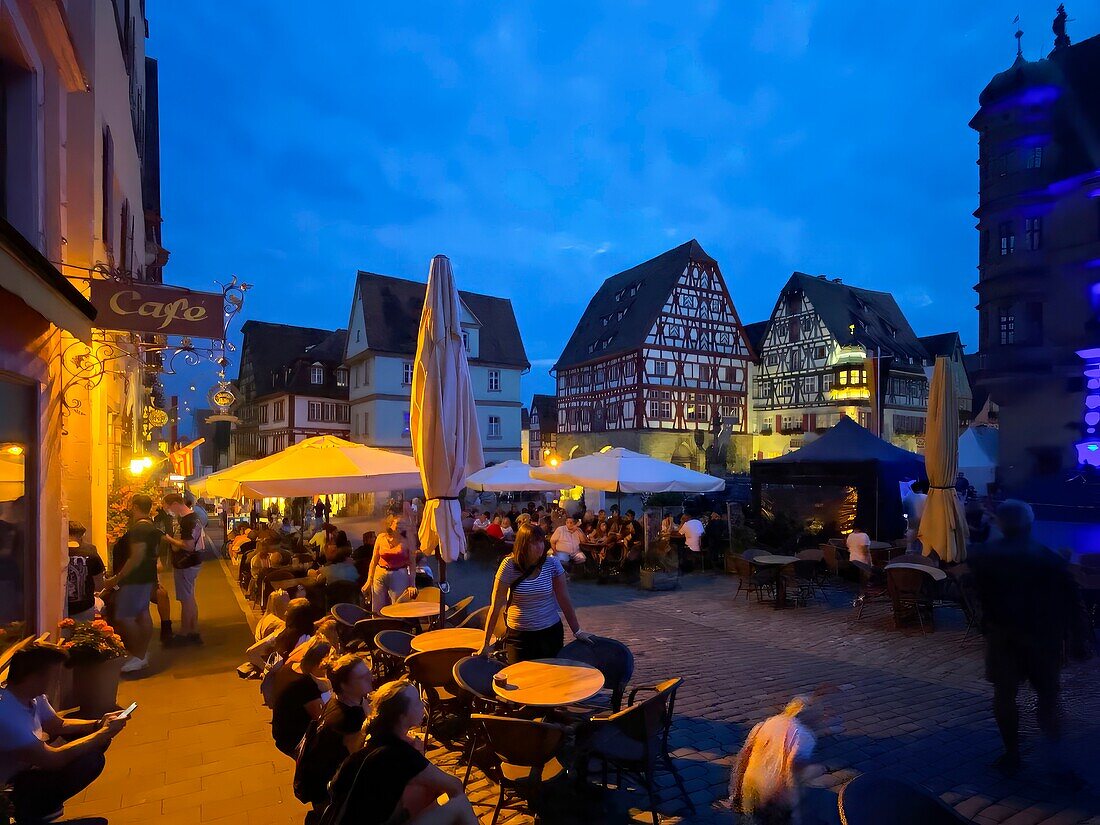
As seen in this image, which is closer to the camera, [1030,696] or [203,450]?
[1030,696]

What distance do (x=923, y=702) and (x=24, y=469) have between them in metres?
7.99

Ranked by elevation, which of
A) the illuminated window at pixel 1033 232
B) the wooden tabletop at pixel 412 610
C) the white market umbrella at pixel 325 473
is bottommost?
the wooden tabletop at pixel 412 610

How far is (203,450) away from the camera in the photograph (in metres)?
51.7

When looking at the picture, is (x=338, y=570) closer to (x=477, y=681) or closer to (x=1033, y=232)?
(x=477, y=681)

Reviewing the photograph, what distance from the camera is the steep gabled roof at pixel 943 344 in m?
49.2

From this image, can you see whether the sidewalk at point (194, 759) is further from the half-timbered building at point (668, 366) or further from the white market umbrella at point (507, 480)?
the half-timbered building at point (668, 366)

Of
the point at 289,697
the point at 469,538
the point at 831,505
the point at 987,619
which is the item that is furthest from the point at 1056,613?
the point at 469,538

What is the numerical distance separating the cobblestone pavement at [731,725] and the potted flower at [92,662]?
0.43 metres

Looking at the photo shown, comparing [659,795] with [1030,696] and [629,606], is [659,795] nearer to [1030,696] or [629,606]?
[1030,696]

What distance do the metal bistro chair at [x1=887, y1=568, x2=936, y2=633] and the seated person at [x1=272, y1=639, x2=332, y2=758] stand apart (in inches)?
301

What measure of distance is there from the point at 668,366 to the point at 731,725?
35.6 meters

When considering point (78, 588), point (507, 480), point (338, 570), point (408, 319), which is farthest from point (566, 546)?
point (408, 319)

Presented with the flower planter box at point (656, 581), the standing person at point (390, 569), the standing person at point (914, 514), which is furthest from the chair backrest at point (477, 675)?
the standing person at point (914, 514)

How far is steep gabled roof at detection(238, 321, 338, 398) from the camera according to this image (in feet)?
137
